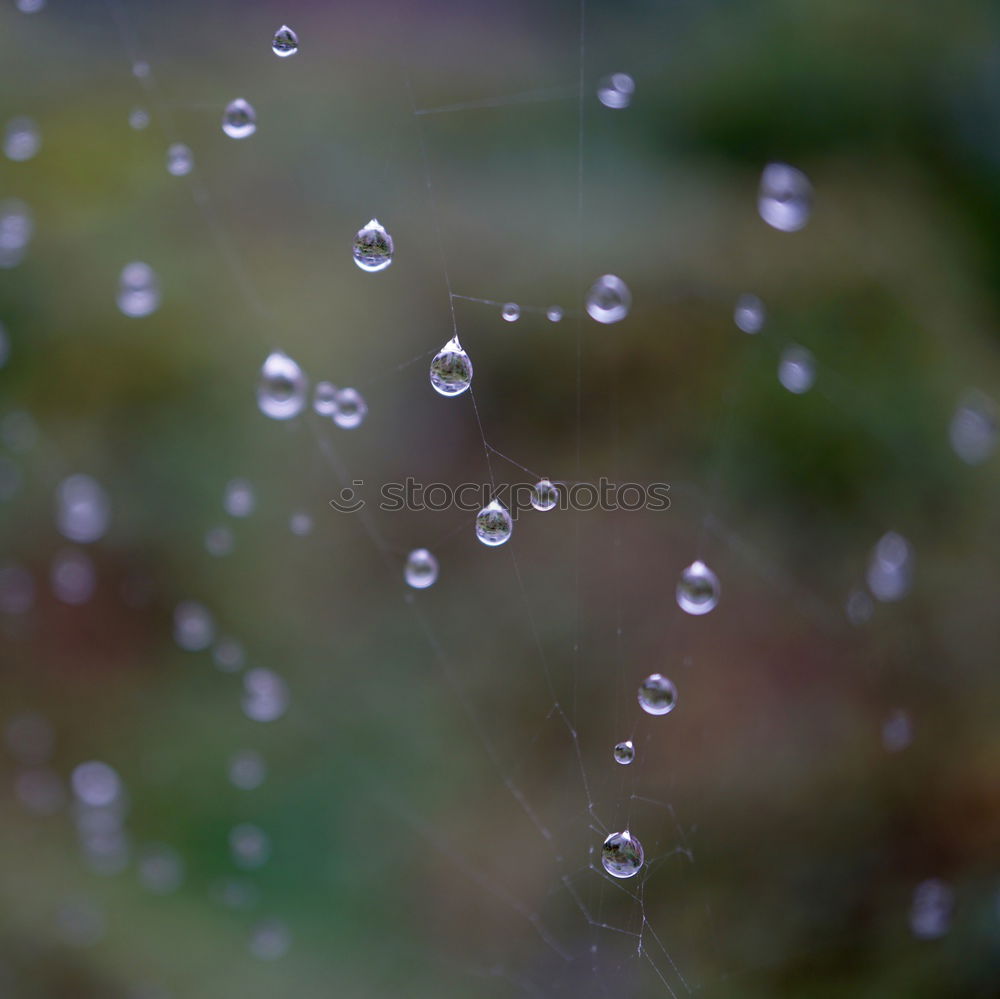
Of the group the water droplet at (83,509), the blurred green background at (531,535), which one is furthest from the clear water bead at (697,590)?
the water droplet at (83,509)

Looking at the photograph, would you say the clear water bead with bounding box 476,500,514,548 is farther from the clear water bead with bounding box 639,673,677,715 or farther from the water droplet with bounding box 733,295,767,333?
the water droplet with bounding box 733,295,767,333

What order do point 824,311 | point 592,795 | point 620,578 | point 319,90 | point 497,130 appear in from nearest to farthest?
point 592,795
point 620,578
point 824,311
point 497,130
point 319,90

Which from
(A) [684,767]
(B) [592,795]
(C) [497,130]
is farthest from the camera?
(C) [497,130]

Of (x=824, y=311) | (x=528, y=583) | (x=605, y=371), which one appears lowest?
(x=528, y=583)

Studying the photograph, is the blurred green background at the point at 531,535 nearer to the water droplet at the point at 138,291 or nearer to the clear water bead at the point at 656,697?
the water droplet at the point at 138,291

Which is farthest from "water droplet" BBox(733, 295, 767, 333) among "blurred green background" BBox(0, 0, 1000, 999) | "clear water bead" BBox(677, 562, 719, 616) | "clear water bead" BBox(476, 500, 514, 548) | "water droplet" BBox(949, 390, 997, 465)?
"clear water bead" BBox(476, 500, 514, 548)

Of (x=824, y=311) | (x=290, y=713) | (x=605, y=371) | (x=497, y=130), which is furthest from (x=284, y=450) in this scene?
(x=824, y=311)

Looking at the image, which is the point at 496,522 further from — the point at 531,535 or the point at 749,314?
the point at 749,314

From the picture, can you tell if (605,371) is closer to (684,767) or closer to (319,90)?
(684,767)
